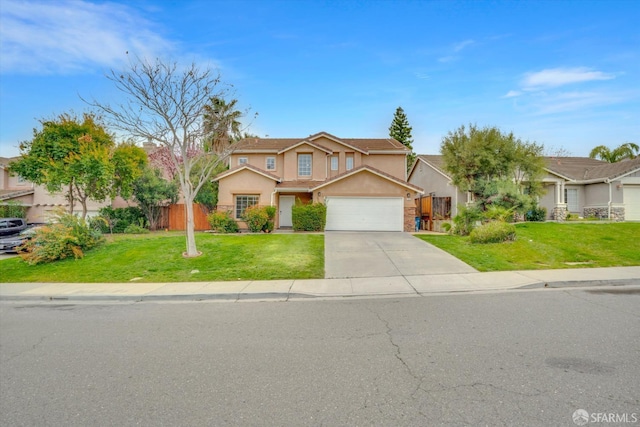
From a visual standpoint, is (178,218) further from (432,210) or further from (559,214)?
(559,214)

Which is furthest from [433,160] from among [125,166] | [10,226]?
[10,226]

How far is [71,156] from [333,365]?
19127mm

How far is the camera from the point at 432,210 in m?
23.8

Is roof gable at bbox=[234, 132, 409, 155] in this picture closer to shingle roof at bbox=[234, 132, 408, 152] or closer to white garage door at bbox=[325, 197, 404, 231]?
shingle roof at bbox=[234, 132, 408, 152]

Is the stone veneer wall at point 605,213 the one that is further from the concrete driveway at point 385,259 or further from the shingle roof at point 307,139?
Result: the concrete driveway at point 385,259

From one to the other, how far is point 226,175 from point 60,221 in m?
10.3

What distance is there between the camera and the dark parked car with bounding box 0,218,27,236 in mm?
17577

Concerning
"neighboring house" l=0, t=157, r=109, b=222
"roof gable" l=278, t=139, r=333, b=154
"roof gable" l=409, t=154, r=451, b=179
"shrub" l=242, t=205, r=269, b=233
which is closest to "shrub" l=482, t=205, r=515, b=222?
"roof gable" l=409, t=154, r=451, b=179

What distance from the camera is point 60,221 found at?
13.9 metres

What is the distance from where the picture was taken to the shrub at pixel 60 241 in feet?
41.8

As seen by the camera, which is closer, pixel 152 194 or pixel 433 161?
pixel 152 194

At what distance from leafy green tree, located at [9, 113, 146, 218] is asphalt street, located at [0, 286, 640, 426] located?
1280cm

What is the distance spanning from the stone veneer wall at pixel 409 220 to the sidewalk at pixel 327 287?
11.3m

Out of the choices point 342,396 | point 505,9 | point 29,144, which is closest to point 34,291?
point 342,396
